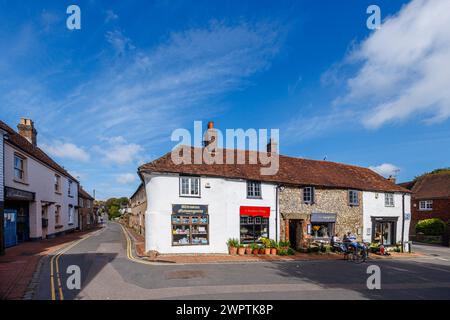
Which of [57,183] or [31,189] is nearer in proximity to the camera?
[31,189]

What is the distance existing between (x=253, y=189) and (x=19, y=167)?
1507 centimetres

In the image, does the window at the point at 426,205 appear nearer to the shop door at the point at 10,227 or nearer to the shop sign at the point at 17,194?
the shop sign at the point at 17,194

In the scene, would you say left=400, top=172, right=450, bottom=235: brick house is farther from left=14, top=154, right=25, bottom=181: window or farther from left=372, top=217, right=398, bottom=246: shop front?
left=14, top=154, right=25, bottom=181: window

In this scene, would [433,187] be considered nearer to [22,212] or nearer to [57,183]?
[57,183]

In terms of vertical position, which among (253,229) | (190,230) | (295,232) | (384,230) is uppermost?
(190,230)

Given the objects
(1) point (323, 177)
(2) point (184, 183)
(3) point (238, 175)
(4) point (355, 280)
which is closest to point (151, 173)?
(2) point (184, 183)

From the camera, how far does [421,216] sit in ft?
115

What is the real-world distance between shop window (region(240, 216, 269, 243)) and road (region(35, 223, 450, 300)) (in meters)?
3.40

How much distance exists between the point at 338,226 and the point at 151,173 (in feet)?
46.6

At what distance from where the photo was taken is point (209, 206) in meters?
17.1

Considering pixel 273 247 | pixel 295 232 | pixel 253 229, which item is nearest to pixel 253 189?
pixel 253 229

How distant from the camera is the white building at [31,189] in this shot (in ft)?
53.6

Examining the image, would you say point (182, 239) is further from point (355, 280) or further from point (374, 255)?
point (374, 255)
